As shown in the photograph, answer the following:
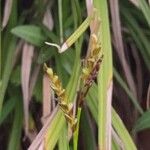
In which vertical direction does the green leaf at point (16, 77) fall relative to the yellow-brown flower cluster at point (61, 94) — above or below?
above

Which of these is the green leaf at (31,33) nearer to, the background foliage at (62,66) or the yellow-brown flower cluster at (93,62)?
the background foliage at (62,66)

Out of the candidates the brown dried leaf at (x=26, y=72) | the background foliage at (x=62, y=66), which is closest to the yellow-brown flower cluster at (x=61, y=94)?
the background foliage at (x=62, y=66)

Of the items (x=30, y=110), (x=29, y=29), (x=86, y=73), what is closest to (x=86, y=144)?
(x=30, y=110)

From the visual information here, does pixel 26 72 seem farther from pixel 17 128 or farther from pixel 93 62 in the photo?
pixel 93 62

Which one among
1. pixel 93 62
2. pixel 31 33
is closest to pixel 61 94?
pixel 93 62

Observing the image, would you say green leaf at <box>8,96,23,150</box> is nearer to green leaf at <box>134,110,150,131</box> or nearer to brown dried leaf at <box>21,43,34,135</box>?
brown dried leaf at <box>21,43,34,135</box>

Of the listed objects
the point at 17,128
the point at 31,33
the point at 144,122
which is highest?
the point at 31,33

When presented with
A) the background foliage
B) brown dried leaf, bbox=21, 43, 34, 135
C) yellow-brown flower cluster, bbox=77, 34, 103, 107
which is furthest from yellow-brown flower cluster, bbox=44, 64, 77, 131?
brown dried leaf, bbox=21, 43, 34, 135
